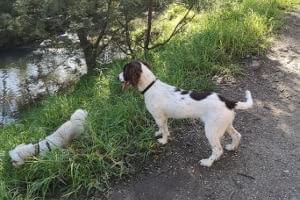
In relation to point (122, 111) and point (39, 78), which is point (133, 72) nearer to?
point (122, 111)

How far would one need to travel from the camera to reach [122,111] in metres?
4.93

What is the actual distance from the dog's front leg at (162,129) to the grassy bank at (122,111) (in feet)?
0.31

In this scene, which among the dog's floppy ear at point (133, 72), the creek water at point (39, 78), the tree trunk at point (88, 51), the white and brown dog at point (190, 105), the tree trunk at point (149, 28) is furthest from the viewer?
the creek water at point (39, 78)

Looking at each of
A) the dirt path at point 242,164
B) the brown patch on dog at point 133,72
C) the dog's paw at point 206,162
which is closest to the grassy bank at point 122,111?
the dirt path at point 242,164

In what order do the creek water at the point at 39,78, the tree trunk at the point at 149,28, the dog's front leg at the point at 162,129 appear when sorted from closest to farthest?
the dog's front leg at the point at 162,129
the tree trunk at the point at 149,28
the creek water at the point at 39,78

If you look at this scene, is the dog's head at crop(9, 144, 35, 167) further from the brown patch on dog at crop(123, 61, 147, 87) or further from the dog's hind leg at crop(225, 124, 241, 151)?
the dog's hind leg at crop(225, 124, 241, 151)

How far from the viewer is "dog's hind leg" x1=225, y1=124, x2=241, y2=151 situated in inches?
172

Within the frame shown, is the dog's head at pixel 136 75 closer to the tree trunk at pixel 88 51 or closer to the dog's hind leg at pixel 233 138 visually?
the dog's hind leg at pixel 233 138

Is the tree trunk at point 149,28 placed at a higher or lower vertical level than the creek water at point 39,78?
higher

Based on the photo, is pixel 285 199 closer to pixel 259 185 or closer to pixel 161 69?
pixel 259 185

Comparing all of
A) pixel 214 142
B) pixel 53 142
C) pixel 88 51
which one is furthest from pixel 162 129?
pixel 88 51

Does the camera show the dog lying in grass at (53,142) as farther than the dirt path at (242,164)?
Yes

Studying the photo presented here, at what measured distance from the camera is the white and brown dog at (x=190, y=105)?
3943 millimetres

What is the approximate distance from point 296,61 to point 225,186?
11.0ft
